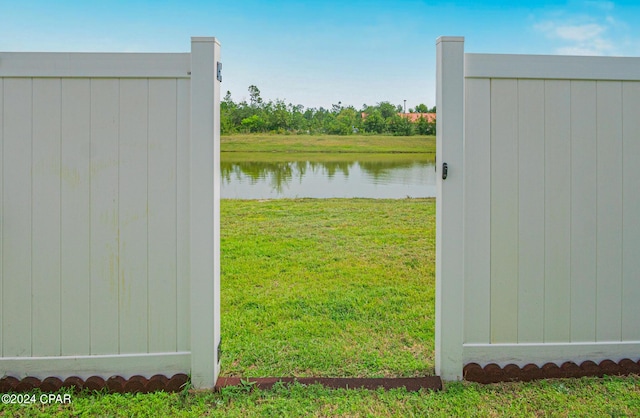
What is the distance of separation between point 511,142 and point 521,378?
1.15 m

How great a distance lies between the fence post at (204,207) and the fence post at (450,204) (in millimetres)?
1038

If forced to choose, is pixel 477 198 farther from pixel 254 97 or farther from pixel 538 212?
pixel 254 97

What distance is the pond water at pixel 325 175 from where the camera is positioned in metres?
9.09

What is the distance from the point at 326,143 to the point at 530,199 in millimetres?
10153

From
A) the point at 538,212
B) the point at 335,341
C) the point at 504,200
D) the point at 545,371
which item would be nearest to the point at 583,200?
the point at 538,212

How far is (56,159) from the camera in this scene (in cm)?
185

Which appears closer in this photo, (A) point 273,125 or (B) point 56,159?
(B) point 56,159

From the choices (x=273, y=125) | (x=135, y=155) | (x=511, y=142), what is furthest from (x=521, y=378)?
(x=273, y=125)

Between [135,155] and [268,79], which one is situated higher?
[268,79]

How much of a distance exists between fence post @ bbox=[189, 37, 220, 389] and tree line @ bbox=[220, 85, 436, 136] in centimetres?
900

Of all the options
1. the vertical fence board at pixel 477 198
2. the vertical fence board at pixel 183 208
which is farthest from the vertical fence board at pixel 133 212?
the vertical fence board at pixel 477 198

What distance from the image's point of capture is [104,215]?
6.13ft

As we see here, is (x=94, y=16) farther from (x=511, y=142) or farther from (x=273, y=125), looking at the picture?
(x=273, y=125)

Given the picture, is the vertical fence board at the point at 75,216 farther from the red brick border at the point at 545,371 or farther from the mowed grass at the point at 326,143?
the mowed grass at the point at 326,143
